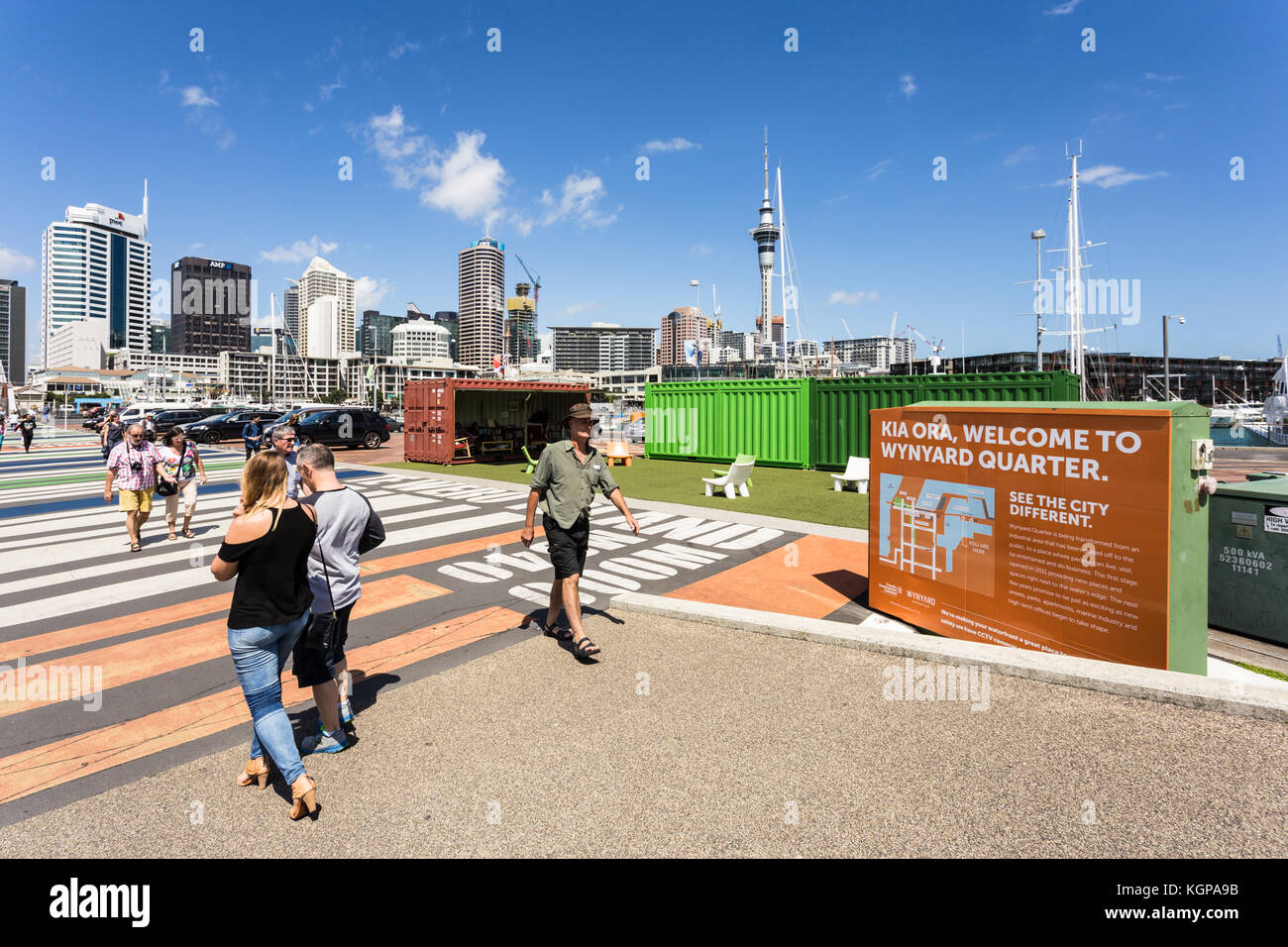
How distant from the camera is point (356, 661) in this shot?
5438 mm

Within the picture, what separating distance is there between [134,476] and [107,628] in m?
4.19

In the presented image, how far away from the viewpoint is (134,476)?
9.54 m

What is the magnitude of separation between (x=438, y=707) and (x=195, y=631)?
10.6 feet

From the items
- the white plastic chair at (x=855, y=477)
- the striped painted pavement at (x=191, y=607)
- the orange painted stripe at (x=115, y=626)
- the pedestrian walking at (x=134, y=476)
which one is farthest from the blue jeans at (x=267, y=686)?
the white plastic chair at (x=855, y=477)

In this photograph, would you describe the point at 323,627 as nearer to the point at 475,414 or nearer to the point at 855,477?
the point at 855,477

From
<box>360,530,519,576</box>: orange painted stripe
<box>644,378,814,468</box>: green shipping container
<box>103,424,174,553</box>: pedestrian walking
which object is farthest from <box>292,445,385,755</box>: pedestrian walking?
<box>644,378,814,468</box>: green shipping container

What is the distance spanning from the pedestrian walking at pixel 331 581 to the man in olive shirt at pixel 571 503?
1.56 meters

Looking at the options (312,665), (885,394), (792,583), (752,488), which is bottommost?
(792,583)

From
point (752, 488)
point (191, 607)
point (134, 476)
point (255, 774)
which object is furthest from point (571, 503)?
point (752, 488)

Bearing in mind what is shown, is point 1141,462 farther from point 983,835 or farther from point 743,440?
point 743,440

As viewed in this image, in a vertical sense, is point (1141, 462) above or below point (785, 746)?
above

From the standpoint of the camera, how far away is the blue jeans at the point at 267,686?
3.29 metres

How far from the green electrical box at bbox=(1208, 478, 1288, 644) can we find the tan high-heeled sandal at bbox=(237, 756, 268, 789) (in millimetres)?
8374
